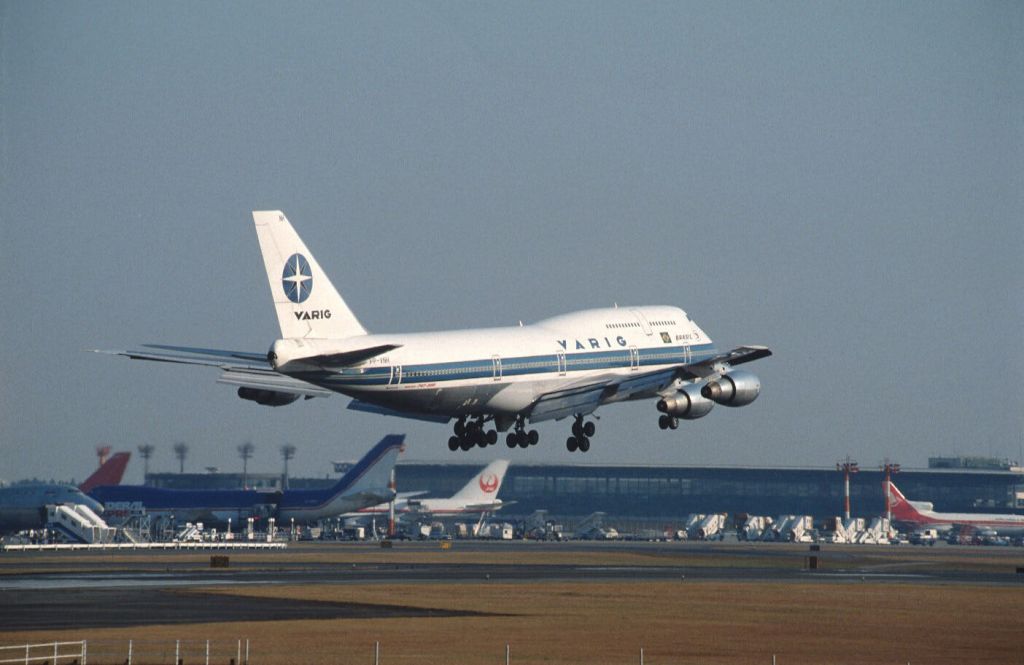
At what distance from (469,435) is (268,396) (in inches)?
478

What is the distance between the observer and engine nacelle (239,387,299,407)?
3187 inches

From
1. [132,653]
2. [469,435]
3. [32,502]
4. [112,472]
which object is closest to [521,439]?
[469,435]

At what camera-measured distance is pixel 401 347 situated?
7588 centimetres

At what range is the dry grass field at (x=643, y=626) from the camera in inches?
2149

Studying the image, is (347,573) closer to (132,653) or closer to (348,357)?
(348,357)

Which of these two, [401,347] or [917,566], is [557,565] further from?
[401,347]

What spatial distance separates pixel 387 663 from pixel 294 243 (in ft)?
99.2

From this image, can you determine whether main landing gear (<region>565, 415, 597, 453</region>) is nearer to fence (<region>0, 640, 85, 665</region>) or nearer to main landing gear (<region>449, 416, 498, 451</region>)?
main landing gear (<region>449, 416, 498, 451</region>)

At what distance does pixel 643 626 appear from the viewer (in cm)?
6456

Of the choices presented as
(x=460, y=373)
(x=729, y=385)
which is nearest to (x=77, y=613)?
(x=460, y=373)

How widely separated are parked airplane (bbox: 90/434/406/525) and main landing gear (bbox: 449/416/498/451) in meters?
89.2

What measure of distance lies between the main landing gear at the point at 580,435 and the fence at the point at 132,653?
1429 inches

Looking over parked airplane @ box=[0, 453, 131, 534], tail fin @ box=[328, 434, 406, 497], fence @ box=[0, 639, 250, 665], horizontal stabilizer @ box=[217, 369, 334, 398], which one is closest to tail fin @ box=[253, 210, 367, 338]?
horizontal stabilizer @ box=[217, 369, 334, 398]

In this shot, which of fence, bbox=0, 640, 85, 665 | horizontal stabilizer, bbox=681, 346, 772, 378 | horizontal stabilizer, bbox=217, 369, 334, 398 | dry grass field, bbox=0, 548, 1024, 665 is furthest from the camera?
horizontal stabilizer, bbox=681, 346, 772, 378
